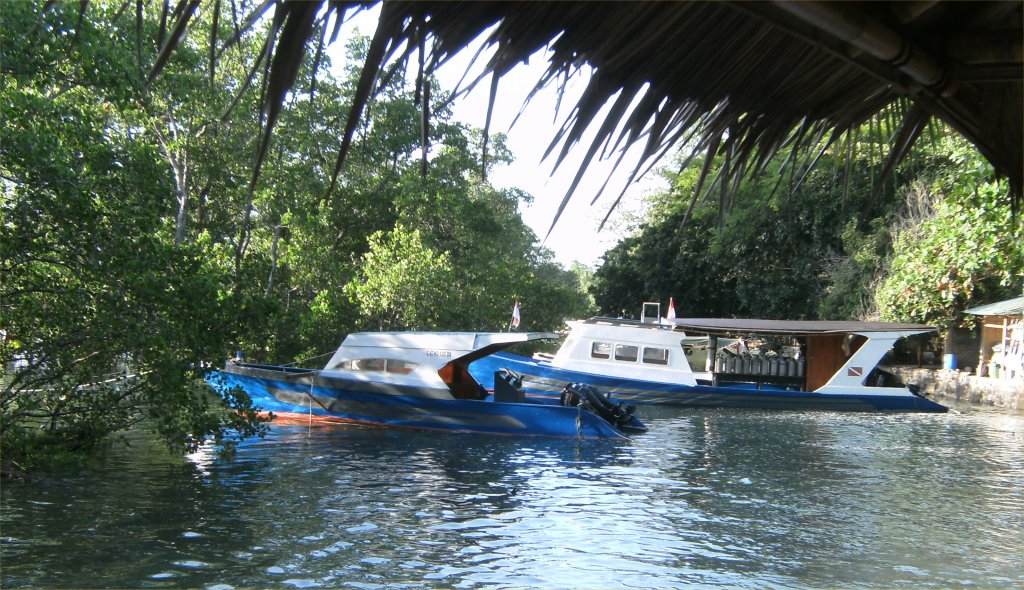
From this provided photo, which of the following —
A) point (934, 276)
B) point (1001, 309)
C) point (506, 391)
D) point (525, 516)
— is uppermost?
point (934, 276)

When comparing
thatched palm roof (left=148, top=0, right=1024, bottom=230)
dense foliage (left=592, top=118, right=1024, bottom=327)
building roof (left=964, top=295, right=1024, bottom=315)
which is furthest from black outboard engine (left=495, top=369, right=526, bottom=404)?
thatched palm roof (left=148, top=0, right=1024, bottom=230)

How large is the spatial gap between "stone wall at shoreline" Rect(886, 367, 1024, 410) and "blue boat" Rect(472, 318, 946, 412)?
2564mm

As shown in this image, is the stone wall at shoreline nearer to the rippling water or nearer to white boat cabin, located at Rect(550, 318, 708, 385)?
the rippling water

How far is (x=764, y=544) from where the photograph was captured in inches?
372

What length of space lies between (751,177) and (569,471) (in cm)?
1095

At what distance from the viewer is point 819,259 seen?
35.8m

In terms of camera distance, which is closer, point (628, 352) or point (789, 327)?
point (789, 327)

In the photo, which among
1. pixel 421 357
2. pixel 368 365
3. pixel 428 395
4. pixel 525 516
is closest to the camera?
pixel 525 516

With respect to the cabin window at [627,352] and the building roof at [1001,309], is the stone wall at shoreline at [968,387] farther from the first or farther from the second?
the cabin window at [627,352]

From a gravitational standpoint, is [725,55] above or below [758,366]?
above

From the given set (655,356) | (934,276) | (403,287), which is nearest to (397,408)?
(403,287)

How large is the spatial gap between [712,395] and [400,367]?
8.84 m

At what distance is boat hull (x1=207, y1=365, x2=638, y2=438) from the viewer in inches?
643

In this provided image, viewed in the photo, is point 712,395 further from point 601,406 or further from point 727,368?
point 601,406
